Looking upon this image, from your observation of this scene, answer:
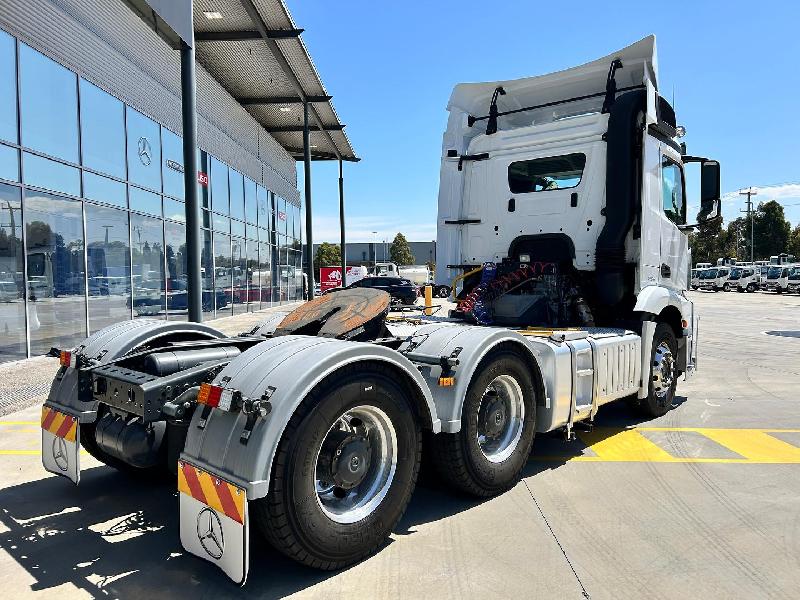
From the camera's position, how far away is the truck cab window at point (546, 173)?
249 inches

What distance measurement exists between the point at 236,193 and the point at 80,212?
1078 cm

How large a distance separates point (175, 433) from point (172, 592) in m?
0.84

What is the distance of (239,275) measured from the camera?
22.6 meters

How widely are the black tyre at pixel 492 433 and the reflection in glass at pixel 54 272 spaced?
9.60 m

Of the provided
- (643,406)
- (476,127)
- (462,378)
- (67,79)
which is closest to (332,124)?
(67,79)

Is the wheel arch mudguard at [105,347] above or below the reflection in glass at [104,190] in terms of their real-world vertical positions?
below

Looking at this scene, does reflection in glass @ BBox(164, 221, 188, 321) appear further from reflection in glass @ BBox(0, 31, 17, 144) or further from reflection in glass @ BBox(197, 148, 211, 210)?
reflection in glass @ BBox(0, 31, 17, 144)

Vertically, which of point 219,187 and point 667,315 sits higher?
point 219,187

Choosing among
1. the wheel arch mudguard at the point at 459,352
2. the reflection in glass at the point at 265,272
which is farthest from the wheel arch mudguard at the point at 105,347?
the reflection in glass at the point at 265,272

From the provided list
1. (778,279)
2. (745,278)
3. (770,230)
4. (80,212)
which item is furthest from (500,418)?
(770,230)

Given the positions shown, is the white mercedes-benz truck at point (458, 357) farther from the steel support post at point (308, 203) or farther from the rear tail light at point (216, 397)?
the steel support post at point (308, 203)

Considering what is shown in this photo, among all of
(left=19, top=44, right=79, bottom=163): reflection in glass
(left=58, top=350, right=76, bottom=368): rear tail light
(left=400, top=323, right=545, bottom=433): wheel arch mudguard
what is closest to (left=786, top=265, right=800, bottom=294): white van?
(left=19, top=44, right=79, bottom=163): reflection in glass

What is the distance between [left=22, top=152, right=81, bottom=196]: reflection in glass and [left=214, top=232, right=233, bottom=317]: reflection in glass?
8116 millimetres

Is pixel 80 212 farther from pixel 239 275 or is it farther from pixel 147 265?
pixel 239 275
